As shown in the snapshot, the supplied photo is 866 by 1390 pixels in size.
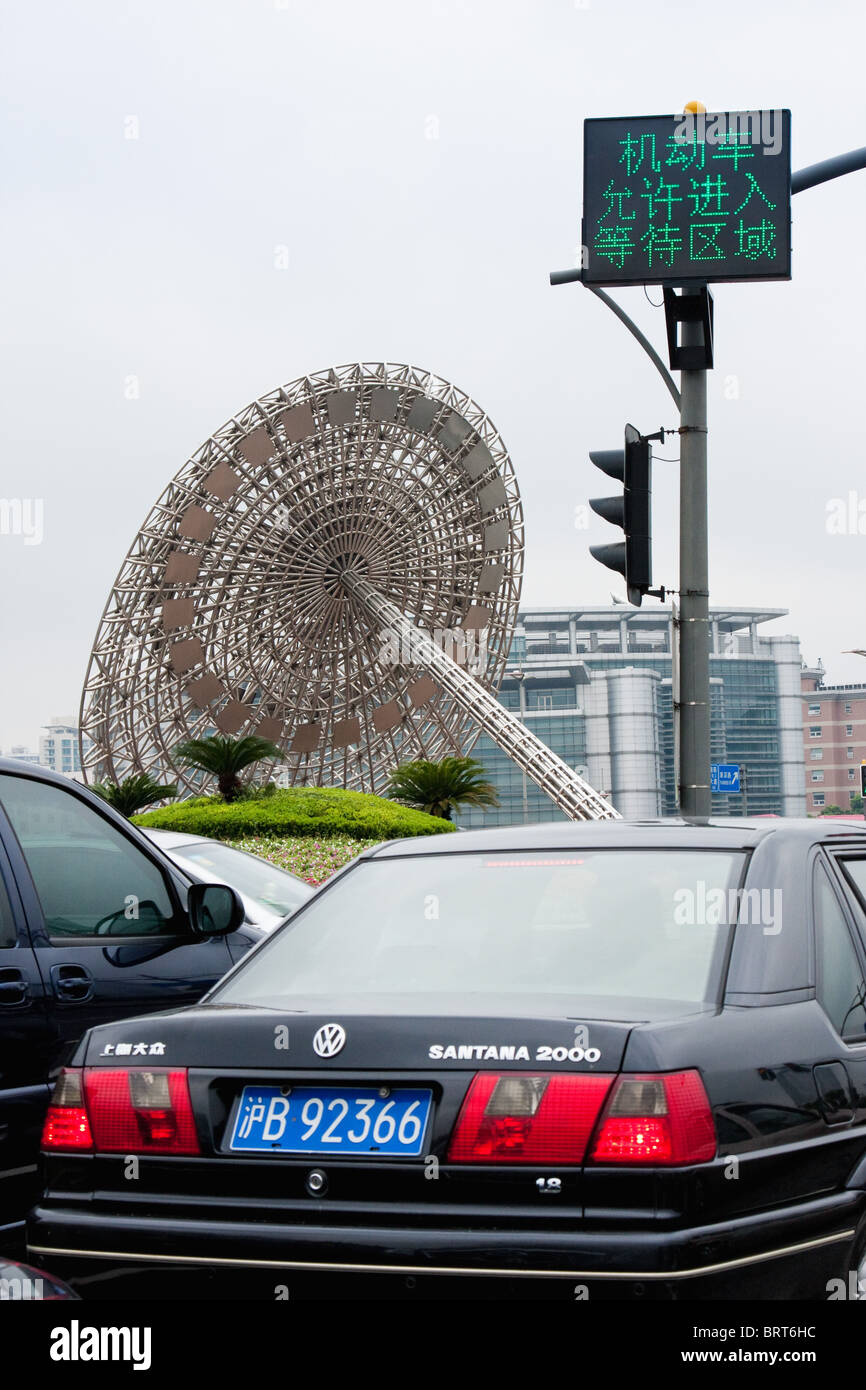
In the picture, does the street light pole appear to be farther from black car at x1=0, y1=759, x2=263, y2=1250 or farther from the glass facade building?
black car at x1=0, y1=759, x2=263, y2=1250

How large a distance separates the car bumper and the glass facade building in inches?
4869

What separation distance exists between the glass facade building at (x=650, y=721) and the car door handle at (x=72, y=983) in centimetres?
12232

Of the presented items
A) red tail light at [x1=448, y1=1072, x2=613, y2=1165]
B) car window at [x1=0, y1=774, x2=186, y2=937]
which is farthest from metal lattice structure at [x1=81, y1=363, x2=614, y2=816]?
red tail light at [x1=448, y1=1072, x2=613, y2=1165]

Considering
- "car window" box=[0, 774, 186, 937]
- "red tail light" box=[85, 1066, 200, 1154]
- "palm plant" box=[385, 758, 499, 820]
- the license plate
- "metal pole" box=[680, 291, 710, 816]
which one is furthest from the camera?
"palm plant" box=[385, 758, 499, 820]

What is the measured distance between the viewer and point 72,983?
4.94 m

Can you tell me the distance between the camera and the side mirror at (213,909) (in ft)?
17.7

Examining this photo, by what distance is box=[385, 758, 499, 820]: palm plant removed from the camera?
108ft

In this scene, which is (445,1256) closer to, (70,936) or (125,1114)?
(125,1114)

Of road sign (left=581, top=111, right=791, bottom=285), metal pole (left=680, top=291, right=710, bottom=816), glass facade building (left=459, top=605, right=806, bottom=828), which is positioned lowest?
glass facade building (left=459, top=605, right=806, bottom=828)

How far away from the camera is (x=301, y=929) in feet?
13.5

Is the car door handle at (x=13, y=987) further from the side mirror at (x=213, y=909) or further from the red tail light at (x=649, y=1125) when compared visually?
the red tail light at (x=649, y=1125)

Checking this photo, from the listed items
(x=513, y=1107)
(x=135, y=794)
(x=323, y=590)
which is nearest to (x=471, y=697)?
(x=323, y=590)
